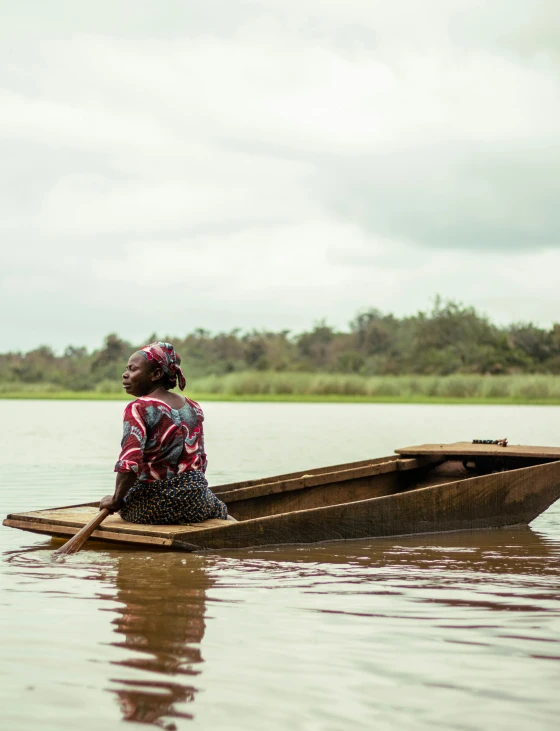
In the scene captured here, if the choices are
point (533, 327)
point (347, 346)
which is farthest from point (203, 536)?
point (347, 346)

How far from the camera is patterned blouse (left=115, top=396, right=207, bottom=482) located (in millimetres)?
5680

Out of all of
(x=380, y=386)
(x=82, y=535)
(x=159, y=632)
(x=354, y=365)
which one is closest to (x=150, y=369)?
(x=82, y=535)

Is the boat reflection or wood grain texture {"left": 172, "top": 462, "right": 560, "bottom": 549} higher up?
wood grain texture {"left": 172, "top": 462, "right": 560, "bottom": 549}

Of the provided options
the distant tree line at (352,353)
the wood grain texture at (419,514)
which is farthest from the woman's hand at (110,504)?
the distant tree line at (352,353)

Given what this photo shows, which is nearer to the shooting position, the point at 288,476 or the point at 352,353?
the point at 288,476

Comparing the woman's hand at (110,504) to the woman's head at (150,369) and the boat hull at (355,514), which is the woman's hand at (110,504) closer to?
the boat hull at (355,514)

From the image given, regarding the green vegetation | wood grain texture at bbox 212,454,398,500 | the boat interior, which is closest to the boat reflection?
wood grain texture at bbox 212,454,398,500

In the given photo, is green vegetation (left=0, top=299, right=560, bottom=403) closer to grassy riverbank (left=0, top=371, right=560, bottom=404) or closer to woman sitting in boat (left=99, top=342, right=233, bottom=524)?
grassy riverbank (left=0, top=371, right=560, bottom=404)

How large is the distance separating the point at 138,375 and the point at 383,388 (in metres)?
32.5

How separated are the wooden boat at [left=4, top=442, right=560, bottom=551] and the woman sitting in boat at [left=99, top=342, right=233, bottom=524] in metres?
0.11

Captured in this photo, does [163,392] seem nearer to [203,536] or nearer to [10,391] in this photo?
[203,536]

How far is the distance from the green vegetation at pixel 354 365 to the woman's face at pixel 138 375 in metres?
29.5

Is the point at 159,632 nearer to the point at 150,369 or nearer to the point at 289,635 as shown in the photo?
the point at 289,635

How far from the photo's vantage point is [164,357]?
590 cm
